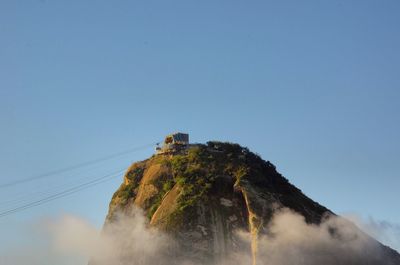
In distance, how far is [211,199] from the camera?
388 feet

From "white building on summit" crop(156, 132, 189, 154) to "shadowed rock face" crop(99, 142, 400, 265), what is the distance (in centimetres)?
158

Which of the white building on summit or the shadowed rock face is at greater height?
the white building on summit

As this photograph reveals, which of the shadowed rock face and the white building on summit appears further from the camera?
the white building on summit

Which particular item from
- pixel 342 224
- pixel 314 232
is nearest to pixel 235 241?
pixel 314 232

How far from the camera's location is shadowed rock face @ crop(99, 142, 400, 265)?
11219 cm

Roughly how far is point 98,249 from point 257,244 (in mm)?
29892

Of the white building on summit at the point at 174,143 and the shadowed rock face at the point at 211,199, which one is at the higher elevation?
the white building on summit at the point at 174,143

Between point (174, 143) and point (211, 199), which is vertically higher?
point (174, 143)

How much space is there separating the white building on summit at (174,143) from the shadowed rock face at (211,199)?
158 centimetres

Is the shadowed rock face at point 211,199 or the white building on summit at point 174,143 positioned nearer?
the shadowed rock face at point 211,199

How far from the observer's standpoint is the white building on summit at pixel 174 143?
13412 centimetres

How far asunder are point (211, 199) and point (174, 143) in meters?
19.6

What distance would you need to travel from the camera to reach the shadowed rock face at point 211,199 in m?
112

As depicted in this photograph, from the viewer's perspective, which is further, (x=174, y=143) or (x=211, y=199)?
(x=174, y=143)
